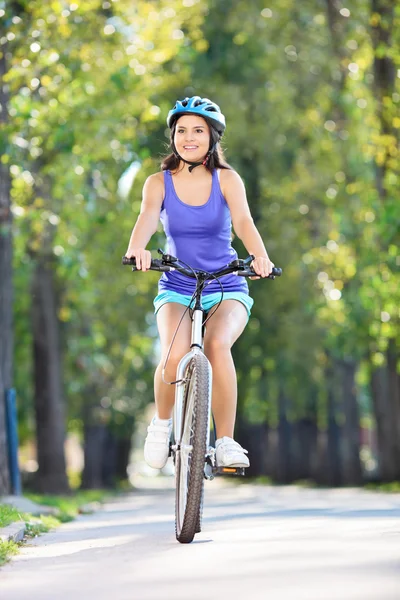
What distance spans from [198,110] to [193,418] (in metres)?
1.84

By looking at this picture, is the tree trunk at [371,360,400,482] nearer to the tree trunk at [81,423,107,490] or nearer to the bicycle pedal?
the tree trunk at [81,423,107,490]

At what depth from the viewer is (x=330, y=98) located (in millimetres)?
28297

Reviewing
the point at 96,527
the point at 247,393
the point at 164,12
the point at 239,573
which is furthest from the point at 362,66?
the point at 239,573

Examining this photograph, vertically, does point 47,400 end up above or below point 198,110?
below

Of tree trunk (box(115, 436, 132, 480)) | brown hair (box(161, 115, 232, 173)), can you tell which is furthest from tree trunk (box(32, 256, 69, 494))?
tree trunk (box(115, 436, 132, 480))

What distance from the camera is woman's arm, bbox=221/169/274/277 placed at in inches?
322

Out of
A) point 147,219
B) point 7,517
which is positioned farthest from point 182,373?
point 7,517

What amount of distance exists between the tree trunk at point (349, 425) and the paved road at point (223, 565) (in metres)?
24.9

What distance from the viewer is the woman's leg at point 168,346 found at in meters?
8.20

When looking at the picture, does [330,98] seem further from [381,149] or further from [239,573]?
[239,573]

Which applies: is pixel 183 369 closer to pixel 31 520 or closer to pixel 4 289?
pixel 31 520

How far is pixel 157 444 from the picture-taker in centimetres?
824

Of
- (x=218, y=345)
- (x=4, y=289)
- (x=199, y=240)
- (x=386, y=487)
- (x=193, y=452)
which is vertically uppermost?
(x=4, y=289)

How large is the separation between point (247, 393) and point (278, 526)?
2786cm
